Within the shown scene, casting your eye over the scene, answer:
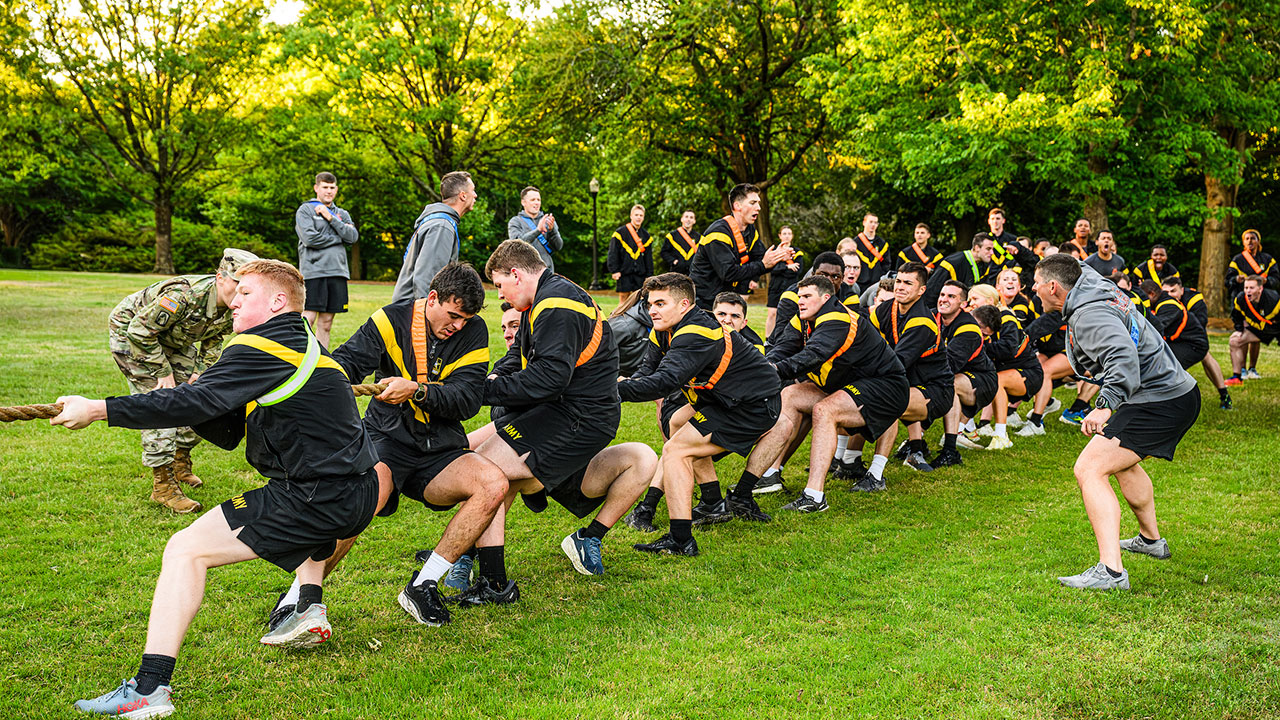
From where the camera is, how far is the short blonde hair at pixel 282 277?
4052 millimetres

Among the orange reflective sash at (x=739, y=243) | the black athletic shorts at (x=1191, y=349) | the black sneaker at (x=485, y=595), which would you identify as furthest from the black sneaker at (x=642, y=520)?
the black athletic shorts at (x=1191, y=349)

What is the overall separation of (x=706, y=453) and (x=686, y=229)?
21.8 ft

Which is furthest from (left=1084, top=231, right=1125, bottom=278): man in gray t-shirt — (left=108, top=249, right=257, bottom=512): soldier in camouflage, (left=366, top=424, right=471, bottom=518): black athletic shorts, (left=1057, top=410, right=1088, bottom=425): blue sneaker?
(left=108, top=249, right=257, bottom=512): soldier in camouflage

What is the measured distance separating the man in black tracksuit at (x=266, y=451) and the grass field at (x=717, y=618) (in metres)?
0.53

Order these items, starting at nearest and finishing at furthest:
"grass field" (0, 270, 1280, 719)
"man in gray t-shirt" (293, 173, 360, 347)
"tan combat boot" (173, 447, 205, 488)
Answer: "grass field" (0, 270, 1280, 719)
"tan combat boot" (173, 447, 205, 488)
"man in gray t-shirt" (293, 173, 360, 347)

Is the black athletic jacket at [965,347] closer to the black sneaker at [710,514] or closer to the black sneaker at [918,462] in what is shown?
the black sneaker at [918,462]

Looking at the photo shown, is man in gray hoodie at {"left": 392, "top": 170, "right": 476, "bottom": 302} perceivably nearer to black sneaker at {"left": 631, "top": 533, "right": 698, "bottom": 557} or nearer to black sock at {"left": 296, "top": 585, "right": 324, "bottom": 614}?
black sneaker at {"left": 631, "top": 533, "right": 698, "bottom": 557}

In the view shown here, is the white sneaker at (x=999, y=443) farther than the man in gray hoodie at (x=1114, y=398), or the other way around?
the white sneaker at (x=999, y=443)

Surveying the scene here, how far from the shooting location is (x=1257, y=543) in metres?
6.48

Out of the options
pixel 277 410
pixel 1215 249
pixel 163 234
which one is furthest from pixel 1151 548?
pixel 163 234

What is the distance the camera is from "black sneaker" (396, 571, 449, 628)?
4.88 meters

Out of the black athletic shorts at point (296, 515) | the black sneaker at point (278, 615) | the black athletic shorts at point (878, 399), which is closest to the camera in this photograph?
the black athletic shorts at point (296, 515)

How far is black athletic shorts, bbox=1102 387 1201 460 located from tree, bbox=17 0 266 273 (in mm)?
33706

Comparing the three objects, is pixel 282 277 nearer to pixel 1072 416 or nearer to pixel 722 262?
pixel 722 262
